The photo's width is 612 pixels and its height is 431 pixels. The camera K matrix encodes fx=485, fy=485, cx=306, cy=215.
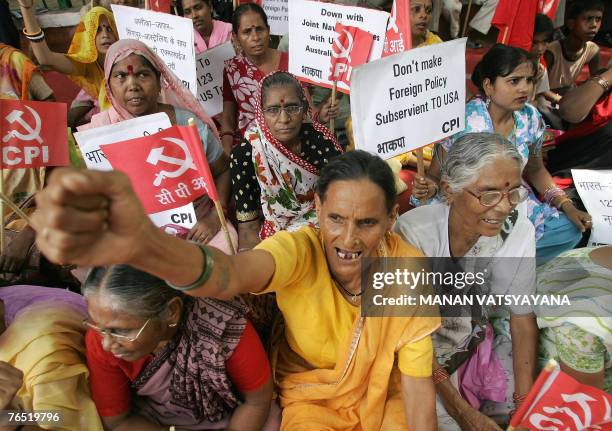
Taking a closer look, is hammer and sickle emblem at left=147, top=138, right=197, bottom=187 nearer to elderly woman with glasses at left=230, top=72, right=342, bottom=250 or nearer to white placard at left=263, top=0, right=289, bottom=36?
elderly woman with glasses at left=230, top=72, right=342, bottom=250

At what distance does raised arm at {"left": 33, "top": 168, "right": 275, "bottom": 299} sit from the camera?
0.75 m

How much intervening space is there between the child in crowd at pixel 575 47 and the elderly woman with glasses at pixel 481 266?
2.91m

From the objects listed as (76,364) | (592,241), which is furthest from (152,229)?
(592,241)

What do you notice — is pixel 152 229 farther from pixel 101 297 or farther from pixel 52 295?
pixel 52 295

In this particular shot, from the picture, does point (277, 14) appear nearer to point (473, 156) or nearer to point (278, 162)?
point (278, 162)

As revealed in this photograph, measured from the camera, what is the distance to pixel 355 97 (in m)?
2.03

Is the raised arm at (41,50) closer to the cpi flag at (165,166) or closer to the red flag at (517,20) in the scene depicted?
the cpi flag at (165,166)

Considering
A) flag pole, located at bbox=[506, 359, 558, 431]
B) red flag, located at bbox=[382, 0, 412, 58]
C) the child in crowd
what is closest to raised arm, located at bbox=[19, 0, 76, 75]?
red flag, located at bbox=[382, 0, 412, 58]

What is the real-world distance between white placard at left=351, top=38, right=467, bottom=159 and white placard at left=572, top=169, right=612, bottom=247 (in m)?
1.03

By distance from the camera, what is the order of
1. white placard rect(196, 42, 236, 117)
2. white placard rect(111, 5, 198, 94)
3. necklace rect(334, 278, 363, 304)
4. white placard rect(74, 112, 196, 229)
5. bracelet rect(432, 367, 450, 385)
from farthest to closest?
white placard rect(196, 42, 236, 117) → white placard rect(111, 5, 198, 94) → white placard rect(74, 112, 196, 229) → bracelet rect(432, 367, 450, 385) → necklace rect(334, 278, 363, 304)

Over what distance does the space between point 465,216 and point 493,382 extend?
0.77 metres

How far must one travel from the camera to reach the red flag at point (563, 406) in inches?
52.2

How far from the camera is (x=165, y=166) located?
74.2 inches

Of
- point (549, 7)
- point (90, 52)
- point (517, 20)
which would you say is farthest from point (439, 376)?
point (549, 7)
